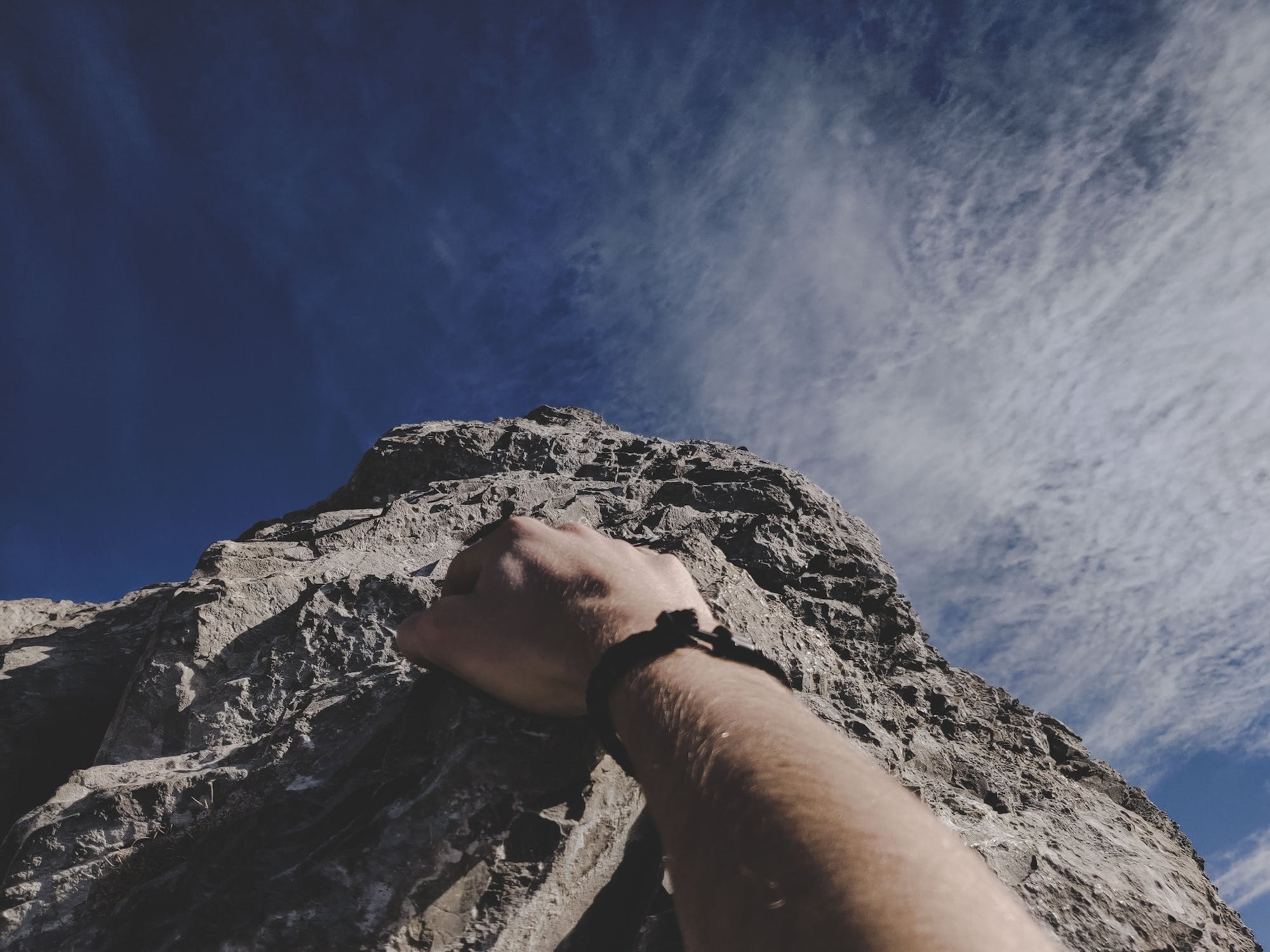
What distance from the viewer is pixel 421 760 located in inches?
77.7

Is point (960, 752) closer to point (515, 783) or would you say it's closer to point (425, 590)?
point (515, 783)

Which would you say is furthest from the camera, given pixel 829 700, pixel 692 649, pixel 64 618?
pixel 64 618

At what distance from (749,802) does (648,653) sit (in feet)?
Result: 1.56

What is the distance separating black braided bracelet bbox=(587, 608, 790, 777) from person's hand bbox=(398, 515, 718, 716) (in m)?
0.10

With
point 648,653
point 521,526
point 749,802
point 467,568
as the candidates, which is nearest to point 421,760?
point 467,568

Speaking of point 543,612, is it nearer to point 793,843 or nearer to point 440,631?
point 440,631

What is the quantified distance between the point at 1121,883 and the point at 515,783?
6.68ft

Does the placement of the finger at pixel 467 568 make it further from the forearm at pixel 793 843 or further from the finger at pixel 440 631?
the forearm at pixel 793 843

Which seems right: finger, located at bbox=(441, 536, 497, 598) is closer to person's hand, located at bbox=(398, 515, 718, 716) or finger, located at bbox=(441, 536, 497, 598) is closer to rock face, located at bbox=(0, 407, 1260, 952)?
person's hand, located at bbox=(398, 515, 718, 716)

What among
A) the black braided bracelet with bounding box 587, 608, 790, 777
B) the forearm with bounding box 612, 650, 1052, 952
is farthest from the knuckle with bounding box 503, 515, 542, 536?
the forearm with bounding box 612, 650, 1052, 952

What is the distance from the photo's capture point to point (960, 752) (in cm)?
288

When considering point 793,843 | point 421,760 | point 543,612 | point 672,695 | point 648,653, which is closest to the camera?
point 793,843

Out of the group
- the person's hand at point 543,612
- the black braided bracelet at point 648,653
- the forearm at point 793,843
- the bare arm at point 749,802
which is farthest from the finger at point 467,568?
the forearm at point 793,843

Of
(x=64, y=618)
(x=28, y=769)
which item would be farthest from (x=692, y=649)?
(x=64, y=618)
